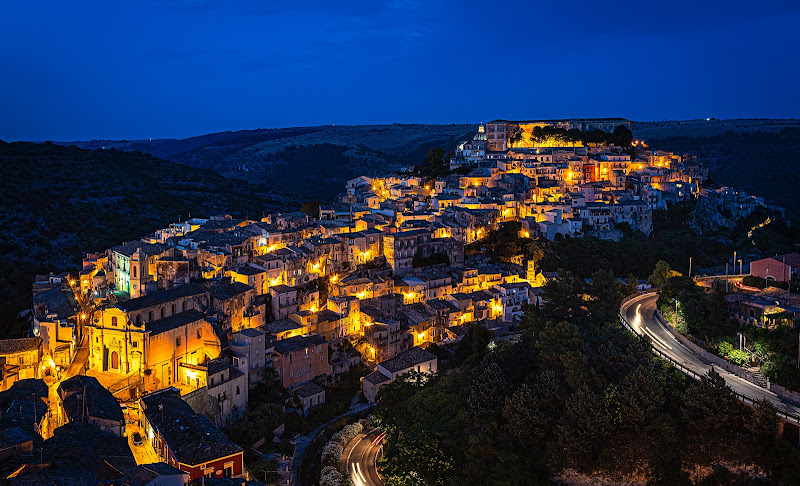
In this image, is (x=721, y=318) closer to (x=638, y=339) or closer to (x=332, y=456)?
(x=638, y=339)

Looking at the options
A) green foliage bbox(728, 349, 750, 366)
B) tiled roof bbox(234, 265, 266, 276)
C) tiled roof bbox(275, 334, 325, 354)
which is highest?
tiled roof bbox(234, 265, 266, 276)

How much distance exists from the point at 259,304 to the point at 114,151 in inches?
2340

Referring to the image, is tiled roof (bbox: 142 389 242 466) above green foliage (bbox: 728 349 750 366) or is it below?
below

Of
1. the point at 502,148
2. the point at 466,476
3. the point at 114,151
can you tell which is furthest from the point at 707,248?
the point at 114,151

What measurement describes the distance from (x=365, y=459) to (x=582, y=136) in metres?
48.9

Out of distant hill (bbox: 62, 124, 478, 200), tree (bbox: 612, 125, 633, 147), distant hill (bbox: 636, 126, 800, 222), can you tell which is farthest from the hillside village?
distant hill (bbox: 62, 124, 478, 200)

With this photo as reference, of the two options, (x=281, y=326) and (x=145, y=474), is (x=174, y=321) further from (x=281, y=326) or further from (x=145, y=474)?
(x=145, y=474)

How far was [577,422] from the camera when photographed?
66.0ft

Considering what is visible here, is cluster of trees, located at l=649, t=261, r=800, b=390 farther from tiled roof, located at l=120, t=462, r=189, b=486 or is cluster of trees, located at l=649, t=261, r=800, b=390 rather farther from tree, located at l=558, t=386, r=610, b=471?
tiled roof, located at l=120, t=462, r=189, b=486

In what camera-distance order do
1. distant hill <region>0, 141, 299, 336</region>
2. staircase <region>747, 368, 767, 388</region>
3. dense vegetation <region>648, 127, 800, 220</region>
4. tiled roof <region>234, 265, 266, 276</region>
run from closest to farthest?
staircase <region>747, 368, 767, 388</region> → tiled roof <region>234, 265, 266, 276</region> → distant hill <region>0, 141, 299, 336</region> → dense vegetation <region>648, 127, 800, 220</region>

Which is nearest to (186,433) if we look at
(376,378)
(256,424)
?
(256,424)

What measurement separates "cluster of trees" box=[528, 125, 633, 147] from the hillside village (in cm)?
740

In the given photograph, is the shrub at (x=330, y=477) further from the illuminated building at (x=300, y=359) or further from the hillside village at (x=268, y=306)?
the illuminated building at (x=300, y=359)

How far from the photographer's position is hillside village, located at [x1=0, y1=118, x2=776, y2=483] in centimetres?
2195
